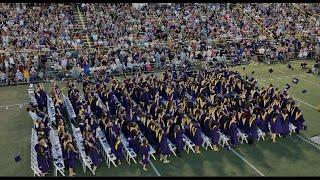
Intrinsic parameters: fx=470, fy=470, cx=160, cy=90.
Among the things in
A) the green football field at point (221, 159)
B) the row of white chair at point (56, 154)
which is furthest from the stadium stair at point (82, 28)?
the row of white chair at point (56, 154)

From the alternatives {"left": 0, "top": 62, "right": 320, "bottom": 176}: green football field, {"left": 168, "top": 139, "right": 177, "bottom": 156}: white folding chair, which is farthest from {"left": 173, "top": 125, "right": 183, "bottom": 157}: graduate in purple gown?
{"left": 0, "top": 62, "right": 320, "bottom": 176}: green football field

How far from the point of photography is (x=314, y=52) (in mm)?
28734

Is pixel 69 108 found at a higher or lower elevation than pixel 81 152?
higher

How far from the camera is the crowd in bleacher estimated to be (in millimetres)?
25344

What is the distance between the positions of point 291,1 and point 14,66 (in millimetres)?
22339

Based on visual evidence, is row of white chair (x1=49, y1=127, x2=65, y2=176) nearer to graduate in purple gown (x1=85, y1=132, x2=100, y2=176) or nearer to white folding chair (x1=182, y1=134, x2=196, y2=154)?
graduate in purple gown (x1=85, y1=132, x2=100, y2=176)

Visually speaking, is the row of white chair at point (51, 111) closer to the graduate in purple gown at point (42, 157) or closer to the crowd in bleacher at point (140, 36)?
the graduate in purple gown at point (42, 157)

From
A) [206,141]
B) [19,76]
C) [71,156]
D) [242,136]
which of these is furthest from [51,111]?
[242,136]

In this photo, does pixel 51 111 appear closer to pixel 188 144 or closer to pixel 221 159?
pixel 188 144

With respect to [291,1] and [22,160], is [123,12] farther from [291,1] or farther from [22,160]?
[22,160]

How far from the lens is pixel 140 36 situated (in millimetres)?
29188

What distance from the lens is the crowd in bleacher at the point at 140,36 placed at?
25344 mm

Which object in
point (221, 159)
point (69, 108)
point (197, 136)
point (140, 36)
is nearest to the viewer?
point (221, 159)

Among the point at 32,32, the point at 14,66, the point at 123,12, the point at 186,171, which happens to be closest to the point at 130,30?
the point at 123,12
